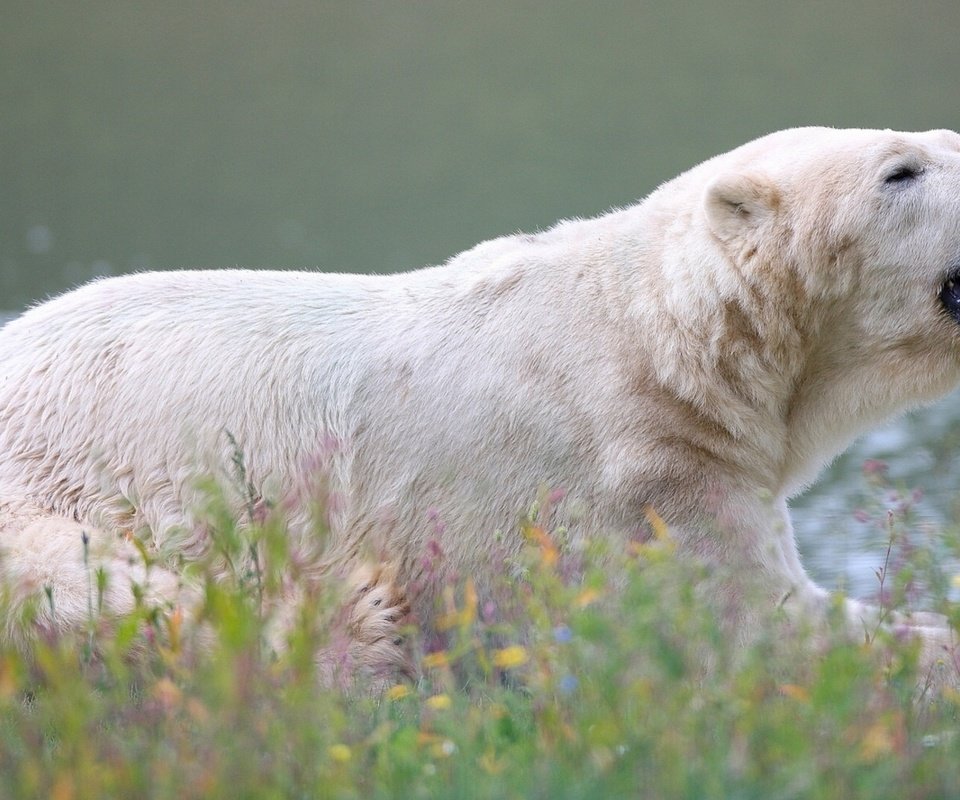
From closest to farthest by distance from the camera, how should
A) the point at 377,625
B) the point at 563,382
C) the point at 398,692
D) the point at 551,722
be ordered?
the point at 551,722 < the point at 398,692 < the point at 377,625 < the point at 563,382

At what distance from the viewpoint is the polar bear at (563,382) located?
3908mm

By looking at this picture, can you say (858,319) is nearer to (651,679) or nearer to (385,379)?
(385,379)

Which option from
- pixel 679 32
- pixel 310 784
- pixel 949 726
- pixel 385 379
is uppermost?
pixel 679 32

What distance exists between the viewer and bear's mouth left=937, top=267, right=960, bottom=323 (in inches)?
155

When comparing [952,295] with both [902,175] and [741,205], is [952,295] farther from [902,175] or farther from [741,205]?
[741,205]

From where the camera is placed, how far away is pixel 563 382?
404 centimetres

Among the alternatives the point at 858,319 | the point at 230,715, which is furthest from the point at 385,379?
the point at 230,715

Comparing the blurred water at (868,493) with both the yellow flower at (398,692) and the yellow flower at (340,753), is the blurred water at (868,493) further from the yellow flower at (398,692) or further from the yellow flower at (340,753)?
the yellow flower at (340,753)

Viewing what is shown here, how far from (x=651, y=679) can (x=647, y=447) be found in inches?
64.2

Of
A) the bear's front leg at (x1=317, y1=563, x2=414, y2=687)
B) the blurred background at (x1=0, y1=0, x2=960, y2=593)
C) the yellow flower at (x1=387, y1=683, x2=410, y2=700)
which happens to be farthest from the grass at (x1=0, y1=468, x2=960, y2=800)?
the blurred background at (x1=0, y1=0, x2=960, y2=593)

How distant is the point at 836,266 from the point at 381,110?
58.4 ft

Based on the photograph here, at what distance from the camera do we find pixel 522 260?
4.27m

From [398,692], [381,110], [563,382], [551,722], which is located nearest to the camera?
[551,722]

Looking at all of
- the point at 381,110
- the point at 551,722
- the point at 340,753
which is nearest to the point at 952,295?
the point at 551,722
